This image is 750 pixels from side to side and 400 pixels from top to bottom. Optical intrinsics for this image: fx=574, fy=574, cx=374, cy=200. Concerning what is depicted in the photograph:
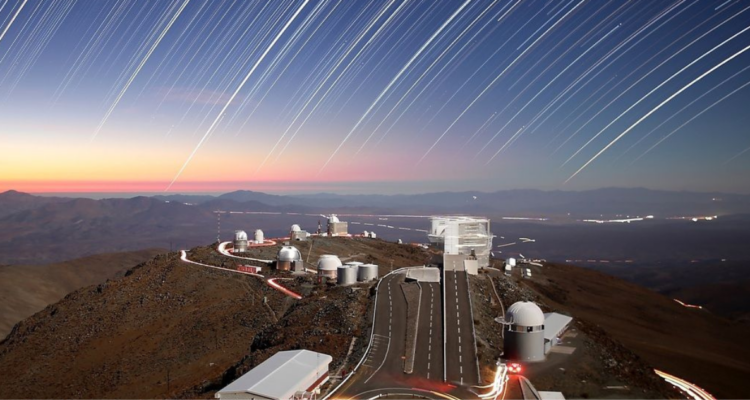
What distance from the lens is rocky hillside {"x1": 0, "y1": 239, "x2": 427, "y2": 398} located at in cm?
4459

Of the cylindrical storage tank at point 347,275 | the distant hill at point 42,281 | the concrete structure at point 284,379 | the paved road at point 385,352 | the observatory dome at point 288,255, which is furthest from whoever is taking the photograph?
the distant hill at point 42,281

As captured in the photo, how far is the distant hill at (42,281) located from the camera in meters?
111

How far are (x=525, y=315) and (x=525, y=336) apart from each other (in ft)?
4.47

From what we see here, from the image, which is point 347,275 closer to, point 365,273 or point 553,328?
point 365,273

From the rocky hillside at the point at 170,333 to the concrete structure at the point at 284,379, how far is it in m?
3.86

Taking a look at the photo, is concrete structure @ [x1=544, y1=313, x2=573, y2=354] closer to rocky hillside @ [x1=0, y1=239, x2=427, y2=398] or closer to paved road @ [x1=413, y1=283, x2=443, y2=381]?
paved road @ [x1=413, y1=283, x2=443, y2=381]

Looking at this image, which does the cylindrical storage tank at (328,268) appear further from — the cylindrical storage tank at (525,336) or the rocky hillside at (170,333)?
the cylindrical storage tank at (525,336)

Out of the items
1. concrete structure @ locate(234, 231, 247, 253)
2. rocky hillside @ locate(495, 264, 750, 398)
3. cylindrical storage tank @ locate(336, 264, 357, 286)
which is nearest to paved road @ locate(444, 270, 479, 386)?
rocky hillside @ locate(495, 264, 750, 398)

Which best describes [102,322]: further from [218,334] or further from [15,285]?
[15,285]

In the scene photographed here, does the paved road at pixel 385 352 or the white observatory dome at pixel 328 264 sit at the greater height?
the white observatory dome at pixel 328 264

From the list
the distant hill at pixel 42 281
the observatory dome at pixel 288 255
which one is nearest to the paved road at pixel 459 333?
the observatory dome at pixel 288 255

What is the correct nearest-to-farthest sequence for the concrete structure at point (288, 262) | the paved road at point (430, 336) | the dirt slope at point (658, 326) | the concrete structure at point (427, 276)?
1. the paved road at point (430, 336)
2. the concrete structure at point (427, 276)
3. the dirt slope at point (658, 326)
4. the concrete structure at point (288, 262)

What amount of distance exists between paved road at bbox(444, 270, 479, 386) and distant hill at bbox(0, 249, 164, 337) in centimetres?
8580

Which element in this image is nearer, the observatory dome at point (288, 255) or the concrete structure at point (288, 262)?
the concrete structure at point (288, 262)
